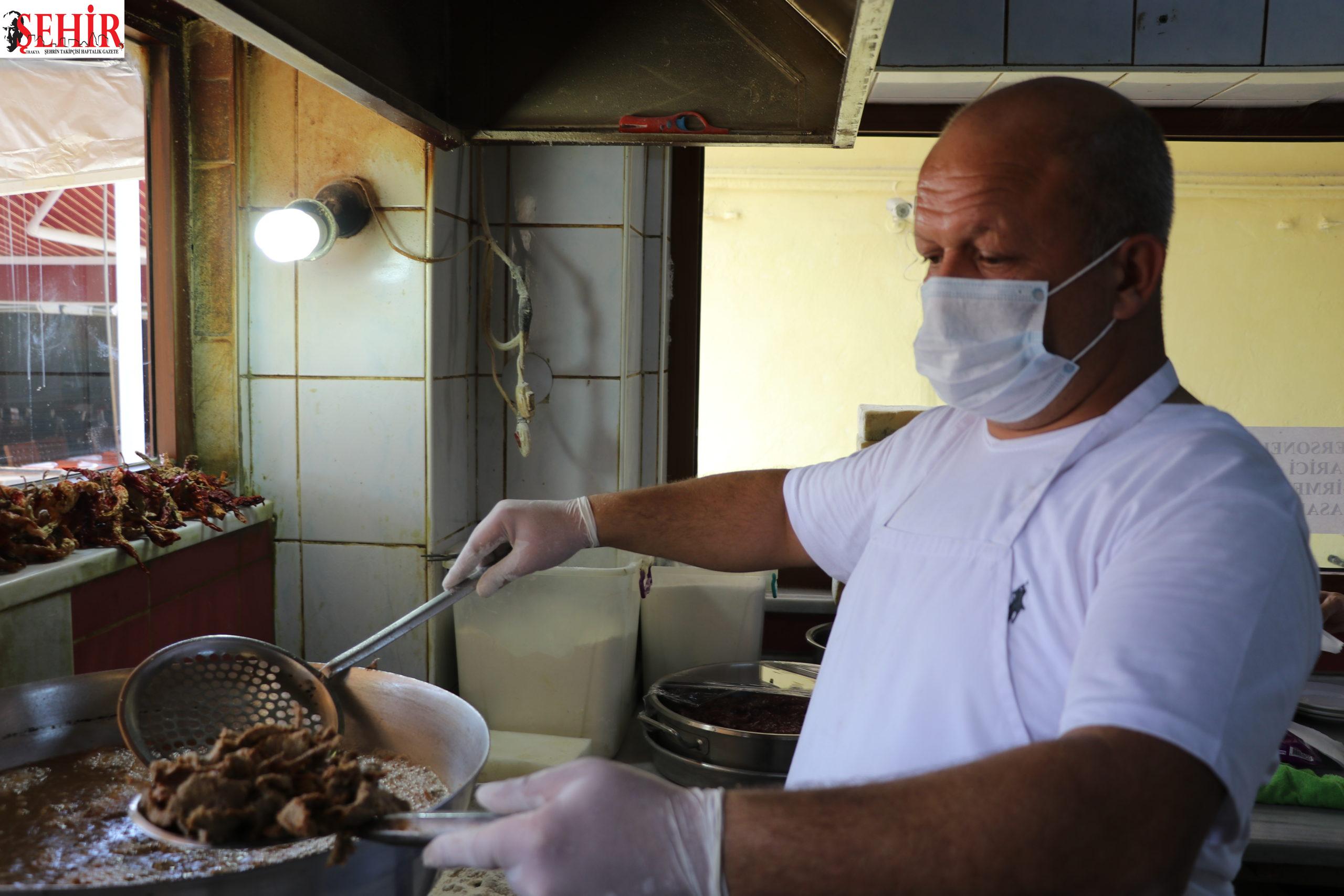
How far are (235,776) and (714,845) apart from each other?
0.45 metres

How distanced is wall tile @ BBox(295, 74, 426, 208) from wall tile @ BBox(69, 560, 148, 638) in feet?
2.56

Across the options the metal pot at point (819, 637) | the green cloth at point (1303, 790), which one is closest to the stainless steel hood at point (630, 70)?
the metal pot at point (819, 637)

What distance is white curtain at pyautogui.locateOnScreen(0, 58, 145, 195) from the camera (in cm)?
153

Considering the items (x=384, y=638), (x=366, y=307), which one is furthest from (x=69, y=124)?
(x=384, y=638)

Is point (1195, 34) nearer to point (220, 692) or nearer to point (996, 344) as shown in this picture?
point (996, 344)

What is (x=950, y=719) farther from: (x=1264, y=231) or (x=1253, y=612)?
(x=1264, y=231)

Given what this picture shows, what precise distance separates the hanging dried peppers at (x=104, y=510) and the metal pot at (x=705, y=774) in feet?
2.89

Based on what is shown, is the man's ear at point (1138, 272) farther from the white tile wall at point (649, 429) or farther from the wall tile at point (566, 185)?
the white tile wall at point (649, 429)

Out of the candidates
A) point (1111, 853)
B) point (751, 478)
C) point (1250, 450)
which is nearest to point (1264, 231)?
point (751, 478)

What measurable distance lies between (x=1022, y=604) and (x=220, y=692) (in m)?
0.88

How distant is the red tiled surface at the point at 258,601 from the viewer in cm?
184

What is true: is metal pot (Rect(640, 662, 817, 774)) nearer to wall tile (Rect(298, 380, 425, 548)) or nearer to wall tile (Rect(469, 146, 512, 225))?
wall tile (Rect(298, 380, 425, 548))

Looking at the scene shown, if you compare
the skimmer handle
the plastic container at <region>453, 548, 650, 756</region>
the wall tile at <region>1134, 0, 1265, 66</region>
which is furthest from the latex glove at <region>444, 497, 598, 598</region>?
the wall tile at <region>1134, 0, 1265, 66</region>

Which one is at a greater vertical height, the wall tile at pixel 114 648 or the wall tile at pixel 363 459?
the wall tile at pixel 363 459
